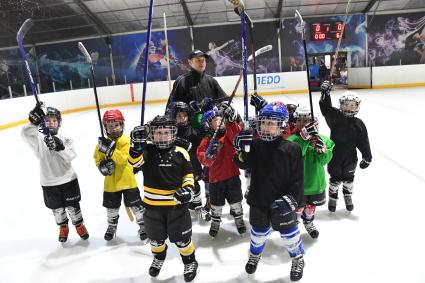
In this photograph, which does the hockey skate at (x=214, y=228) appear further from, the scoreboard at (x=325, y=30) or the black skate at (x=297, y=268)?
the scoreboard at (x=325, y=30)

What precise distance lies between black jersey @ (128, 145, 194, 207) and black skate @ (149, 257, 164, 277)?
384 mm

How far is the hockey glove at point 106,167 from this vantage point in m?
2.32

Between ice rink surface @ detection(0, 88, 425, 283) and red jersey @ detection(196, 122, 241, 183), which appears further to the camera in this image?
red jersey @ detection(196, 122, 241, 183)

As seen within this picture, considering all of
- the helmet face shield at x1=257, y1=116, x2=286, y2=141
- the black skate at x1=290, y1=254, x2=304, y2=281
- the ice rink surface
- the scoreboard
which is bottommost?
the ice rink surface

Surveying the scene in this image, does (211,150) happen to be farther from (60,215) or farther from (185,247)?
(60,215)

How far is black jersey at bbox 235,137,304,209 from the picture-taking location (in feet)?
6.08

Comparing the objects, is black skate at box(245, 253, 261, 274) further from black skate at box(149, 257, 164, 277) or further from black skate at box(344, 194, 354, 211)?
black skate at box(344, 194, 354, 211)

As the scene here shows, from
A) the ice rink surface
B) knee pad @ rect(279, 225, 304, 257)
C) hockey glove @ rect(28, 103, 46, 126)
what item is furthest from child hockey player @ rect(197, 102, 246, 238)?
hockey glove @ rect(28, 103, 46, 126)

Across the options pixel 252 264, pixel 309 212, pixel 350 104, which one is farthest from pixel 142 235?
pixel 350 104

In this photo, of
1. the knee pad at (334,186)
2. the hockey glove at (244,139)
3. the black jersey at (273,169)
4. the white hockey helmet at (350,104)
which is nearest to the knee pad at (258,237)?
the black jersey at (273,169)

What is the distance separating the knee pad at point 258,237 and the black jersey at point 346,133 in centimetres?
114

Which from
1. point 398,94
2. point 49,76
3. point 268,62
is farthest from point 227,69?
point 49,76

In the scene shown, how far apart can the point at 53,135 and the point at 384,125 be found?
17.7 ft

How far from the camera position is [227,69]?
1416 cm
